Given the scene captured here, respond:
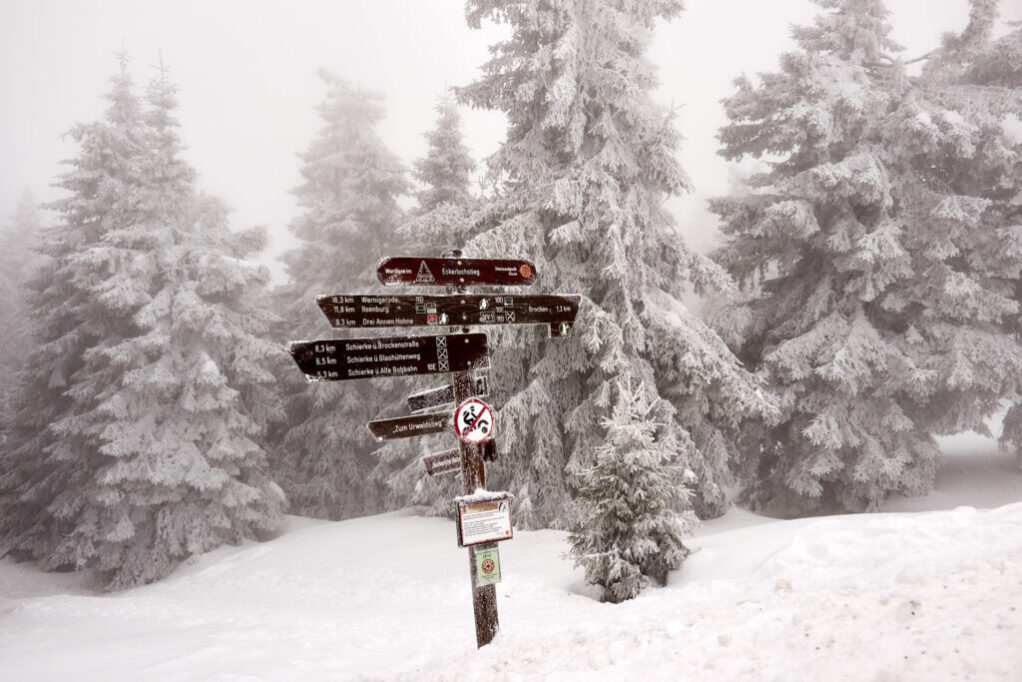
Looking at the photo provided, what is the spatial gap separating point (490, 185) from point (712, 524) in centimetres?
957

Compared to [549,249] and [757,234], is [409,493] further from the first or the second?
[757,234]

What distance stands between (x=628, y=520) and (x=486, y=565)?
11.5 feet

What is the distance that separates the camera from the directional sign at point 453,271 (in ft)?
20.0

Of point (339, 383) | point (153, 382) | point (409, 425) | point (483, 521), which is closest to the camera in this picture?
point (483, 521)

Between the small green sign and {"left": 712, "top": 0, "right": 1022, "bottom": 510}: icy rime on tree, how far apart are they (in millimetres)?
10564

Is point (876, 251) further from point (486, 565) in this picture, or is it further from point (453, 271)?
point (486, 565)

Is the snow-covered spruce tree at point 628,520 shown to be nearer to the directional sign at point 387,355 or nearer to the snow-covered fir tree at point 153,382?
the directional sign at point 387,355

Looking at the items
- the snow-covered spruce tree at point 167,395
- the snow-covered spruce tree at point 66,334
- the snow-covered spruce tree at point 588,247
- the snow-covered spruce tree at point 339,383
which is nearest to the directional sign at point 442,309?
the snow-covered spruce tree at point 588,247

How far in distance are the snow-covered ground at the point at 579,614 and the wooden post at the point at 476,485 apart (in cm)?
23

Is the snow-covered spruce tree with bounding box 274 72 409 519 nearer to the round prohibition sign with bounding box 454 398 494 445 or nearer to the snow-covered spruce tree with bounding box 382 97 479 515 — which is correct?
the snow-covered spruce tree with bounding box 382 97 479 515

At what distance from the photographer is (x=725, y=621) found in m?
5.34

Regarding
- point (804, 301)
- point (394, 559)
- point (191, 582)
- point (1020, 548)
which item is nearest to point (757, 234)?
point (804, 301)

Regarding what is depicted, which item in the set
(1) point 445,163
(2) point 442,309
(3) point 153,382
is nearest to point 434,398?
(2) point 442,309

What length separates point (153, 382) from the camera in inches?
675
